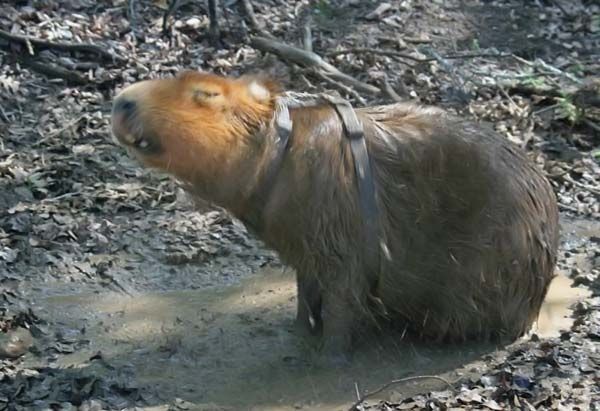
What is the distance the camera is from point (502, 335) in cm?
595

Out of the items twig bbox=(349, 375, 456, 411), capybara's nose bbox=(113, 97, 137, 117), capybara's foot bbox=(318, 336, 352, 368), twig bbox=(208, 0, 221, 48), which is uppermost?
capybara's nose bbox=(113, 97, 137, 117)

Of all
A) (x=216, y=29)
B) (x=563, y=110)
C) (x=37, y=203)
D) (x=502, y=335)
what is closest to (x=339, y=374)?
(x=502, y=335)

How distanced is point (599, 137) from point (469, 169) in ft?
10.6

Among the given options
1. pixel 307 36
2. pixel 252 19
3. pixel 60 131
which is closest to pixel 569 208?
pixel 307 36

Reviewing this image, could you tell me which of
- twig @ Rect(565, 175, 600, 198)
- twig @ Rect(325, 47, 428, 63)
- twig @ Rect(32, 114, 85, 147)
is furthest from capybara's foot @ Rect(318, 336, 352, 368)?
twig @ Rect(325, 47, 428, 63)

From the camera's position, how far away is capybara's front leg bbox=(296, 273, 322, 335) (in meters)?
5.90

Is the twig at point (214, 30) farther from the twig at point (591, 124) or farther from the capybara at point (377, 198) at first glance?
the capybara at point (377, 198)

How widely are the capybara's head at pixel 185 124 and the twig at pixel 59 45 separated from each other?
3860 mm

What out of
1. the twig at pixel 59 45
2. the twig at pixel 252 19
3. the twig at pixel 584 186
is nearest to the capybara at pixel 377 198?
the twig at pixel 584 186

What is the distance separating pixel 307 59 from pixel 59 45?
1.99 metres

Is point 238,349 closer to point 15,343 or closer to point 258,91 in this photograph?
point 15,343

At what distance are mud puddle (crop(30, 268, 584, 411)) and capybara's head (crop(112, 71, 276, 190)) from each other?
101 cm

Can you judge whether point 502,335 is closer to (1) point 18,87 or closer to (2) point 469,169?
(2) point 469,169

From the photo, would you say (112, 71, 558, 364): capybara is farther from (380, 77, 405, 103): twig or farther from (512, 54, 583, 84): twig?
(512, 54, 583, 84): twig
